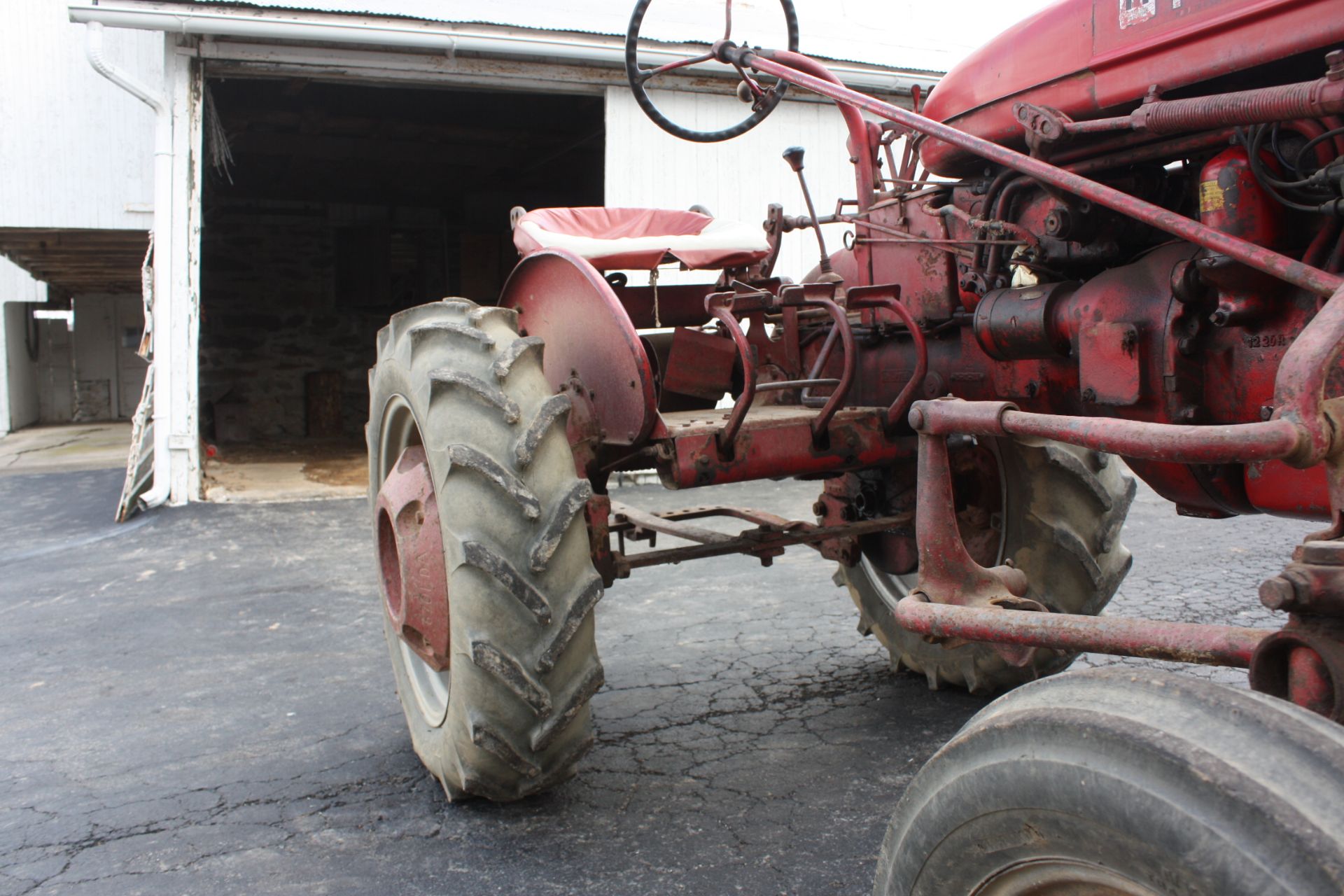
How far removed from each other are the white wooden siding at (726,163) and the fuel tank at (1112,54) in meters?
5.29

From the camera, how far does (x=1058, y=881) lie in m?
1.20

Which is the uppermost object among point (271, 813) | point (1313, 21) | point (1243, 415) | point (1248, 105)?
point (1313, 21)


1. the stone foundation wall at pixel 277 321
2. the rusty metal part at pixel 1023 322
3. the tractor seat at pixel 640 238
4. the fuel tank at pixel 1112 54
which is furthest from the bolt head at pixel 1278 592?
the stone foundation wall at pixel 277 321

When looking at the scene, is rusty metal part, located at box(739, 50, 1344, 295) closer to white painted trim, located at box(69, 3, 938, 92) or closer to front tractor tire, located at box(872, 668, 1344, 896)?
front tractor tire, located at box(872, 668, 1344, 896)

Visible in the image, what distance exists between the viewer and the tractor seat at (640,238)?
3.01m

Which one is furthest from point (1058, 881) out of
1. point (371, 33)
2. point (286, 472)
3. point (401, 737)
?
point (286, 472)

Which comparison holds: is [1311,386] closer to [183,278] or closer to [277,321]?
[183,278]

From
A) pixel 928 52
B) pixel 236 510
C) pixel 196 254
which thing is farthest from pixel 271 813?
pixel 928 52

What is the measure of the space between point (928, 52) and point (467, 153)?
5.46 meters

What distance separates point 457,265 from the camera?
14.2 m

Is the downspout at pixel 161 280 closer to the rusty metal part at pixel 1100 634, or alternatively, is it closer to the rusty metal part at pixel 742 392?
the rusty metal part at pixel 742 392

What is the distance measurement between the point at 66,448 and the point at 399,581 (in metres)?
9.86

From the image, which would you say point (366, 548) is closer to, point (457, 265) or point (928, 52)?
point (928, 52)

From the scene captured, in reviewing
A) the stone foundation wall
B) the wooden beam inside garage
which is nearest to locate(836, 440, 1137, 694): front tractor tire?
the wooden beam inside garage
